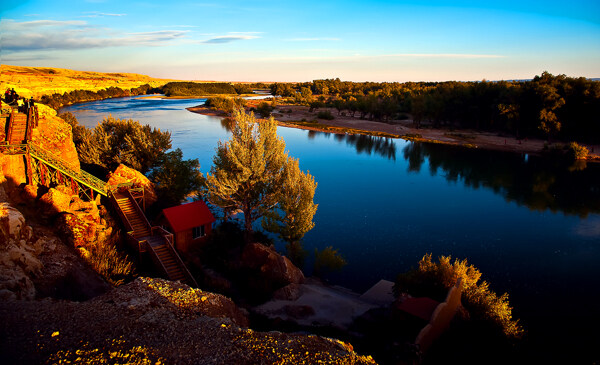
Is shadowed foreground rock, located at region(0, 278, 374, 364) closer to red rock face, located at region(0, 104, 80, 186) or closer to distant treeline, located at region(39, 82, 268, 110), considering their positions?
red rock face, located at region(0, 104, 80, 186)

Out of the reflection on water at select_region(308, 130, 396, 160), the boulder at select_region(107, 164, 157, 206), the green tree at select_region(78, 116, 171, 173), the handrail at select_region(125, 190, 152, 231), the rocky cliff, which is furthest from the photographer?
the reflection on water at select_region(308, 130, 396, 160)

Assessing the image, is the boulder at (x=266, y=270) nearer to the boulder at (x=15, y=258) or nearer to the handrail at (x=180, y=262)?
the handrail at (x=180, y=262)

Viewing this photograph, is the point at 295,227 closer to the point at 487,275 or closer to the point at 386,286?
the point at 386,286

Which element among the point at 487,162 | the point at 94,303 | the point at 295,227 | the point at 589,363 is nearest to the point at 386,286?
the point at 295,227

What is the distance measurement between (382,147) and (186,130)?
129 ft

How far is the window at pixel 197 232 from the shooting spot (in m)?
20.8

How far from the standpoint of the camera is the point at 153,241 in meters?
18.8

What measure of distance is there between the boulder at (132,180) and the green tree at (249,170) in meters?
4.31

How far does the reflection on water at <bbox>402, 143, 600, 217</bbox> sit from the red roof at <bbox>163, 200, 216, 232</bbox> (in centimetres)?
3208

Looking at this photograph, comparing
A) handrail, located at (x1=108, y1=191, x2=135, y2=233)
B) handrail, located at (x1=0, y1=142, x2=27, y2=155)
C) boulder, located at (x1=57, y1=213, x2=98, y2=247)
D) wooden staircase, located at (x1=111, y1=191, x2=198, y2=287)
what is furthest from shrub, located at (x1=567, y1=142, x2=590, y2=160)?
handrail, located at (x1=0, y1=142, x2=27, y2=155)

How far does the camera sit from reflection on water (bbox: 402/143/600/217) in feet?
122

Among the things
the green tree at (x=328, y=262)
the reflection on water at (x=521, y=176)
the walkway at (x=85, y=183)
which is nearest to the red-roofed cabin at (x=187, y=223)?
the walkway at (x=85, y=183)

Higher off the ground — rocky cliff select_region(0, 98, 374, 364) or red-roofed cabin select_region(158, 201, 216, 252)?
rocky cliff select_region(0, 98, 374, 364)

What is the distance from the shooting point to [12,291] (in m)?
10.2
